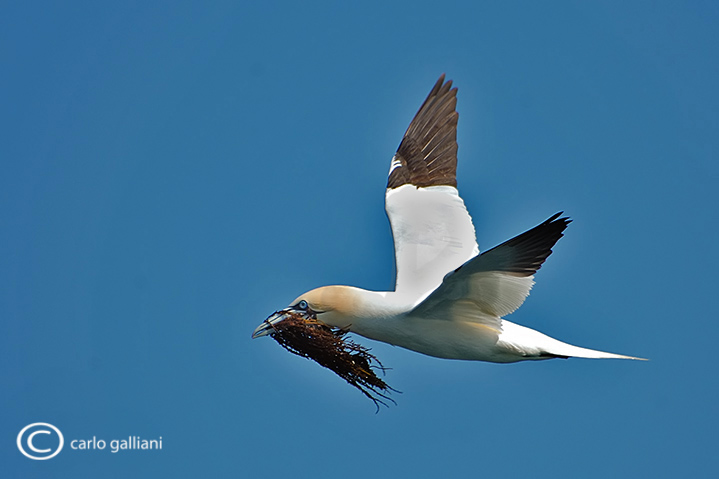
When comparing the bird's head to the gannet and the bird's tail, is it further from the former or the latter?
the bird's tail

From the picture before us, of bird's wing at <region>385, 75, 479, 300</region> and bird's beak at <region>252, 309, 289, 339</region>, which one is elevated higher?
bird's wing at <region>385, 75, 479, 300</region>

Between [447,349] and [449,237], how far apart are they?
1.50 meters

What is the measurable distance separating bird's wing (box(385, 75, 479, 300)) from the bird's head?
758 millimetres

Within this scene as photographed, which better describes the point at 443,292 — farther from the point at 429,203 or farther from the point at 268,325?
the point at 429,203

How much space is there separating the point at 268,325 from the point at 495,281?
184 cm

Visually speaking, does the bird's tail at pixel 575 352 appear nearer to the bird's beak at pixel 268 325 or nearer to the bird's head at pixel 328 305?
the bird's head at pixel 328 305

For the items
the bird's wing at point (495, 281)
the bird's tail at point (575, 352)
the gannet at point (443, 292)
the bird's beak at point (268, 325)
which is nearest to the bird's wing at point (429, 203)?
the gannet at point (443, 292)

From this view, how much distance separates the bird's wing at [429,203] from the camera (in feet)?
29.8

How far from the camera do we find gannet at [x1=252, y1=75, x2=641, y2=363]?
7309 millimetres

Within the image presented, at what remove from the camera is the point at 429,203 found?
9727mm

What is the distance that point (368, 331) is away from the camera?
8.23m

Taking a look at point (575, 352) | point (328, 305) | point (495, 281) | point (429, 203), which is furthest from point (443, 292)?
point (429, 203)

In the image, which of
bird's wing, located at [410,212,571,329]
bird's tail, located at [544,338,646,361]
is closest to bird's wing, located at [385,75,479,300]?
bird's wing, located at [410,212,571,329]

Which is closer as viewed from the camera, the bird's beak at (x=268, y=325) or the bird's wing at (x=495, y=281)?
the bird's wing at (x=495, y=281)
